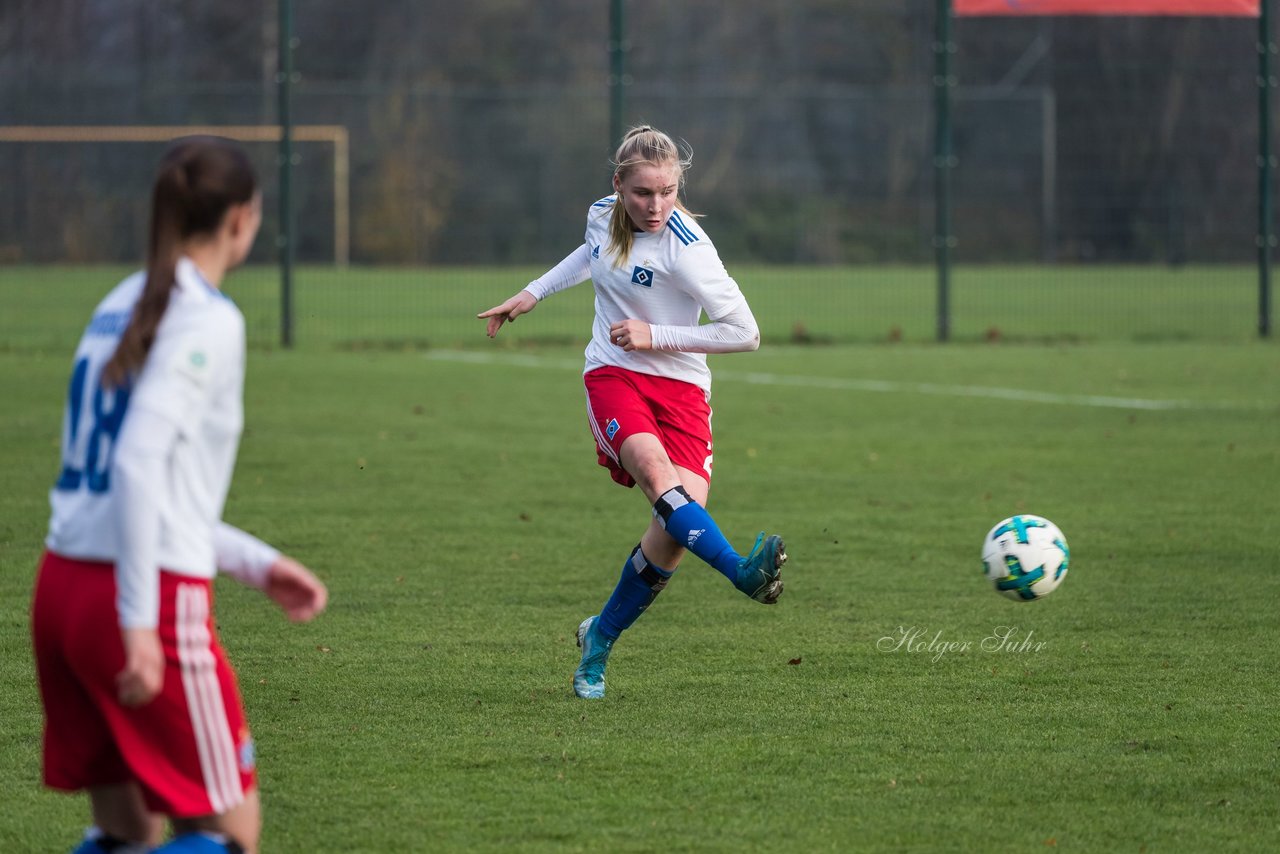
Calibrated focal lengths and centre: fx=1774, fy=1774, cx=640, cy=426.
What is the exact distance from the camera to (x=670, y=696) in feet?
17.1

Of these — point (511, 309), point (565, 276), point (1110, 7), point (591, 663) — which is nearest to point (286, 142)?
point (1110, 7)

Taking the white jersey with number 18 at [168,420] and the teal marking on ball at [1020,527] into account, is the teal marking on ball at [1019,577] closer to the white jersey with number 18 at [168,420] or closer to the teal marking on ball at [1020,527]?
the teal marking on ball at [1020,527]

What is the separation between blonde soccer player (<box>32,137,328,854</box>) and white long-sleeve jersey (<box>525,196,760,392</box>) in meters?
2.50

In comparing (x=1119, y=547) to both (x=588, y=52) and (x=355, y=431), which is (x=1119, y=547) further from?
(x=588, y=52)

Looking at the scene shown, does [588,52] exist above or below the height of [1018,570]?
above

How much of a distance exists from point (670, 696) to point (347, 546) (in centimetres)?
278


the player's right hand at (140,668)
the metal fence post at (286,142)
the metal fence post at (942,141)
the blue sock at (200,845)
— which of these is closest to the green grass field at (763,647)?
the blue sock at (200,845)

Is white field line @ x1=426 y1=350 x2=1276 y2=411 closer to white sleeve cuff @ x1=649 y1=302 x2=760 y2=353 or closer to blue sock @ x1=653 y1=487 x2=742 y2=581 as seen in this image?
white sleeve cuff @ x1=649 y1=302 x2=760 y2=353

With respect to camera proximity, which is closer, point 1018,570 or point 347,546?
point 1018,570

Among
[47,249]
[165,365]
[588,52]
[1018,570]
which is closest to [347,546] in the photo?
[1018,570]

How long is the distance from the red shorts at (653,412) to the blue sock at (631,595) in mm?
288

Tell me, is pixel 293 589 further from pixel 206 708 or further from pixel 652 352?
pixel 652 352

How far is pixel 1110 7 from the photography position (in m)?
19.0

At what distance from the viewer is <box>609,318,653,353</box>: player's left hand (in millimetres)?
5180
